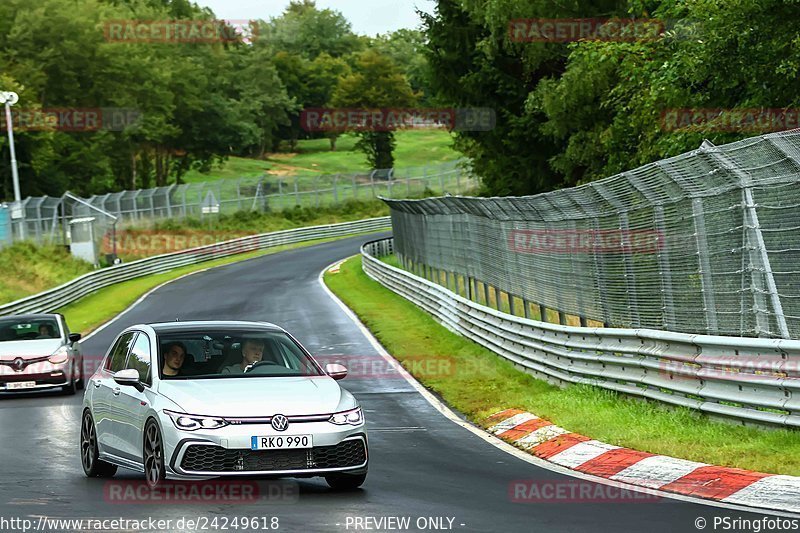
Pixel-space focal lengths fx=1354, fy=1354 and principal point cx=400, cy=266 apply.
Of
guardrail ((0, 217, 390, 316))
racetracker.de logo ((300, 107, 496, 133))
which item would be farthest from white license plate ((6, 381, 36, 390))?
racetracker.de logo ((300, 107, 496, 133))

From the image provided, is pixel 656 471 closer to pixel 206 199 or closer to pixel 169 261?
pixel 169 261

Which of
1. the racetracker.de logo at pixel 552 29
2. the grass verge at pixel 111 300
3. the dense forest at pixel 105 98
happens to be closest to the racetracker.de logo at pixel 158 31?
the dense forest at pixel 105 98

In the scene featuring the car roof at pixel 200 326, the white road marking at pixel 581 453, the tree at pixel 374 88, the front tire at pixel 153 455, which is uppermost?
the tree at pixel 374 88

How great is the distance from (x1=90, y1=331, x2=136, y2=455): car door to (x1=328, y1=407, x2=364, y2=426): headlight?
7.65 feet

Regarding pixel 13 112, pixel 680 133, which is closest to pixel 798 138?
pixel 680 133

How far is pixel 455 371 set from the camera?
22.4m

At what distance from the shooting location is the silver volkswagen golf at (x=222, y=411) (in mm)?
10234

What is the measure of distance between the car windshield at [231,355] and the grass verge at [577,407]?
3.45 m

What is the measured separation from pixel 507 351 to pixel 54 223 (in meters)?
38.3

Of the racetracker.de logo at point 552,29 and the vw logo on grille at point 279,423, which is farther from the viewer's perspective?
the racetracker.de logo at point 552,29

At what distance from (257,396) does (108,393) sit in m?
2.24

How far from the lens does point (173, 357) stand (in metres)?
11.5

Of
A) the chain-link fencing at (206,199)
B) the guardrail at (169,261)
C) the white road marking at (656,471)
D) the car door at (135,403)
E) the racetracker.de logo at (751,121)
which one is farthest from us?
the chain-link fencing at (206,199)

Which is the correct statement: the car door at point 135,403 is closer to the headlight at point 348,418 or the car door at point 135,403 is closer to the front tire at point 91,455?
the front tire at point 91,455
